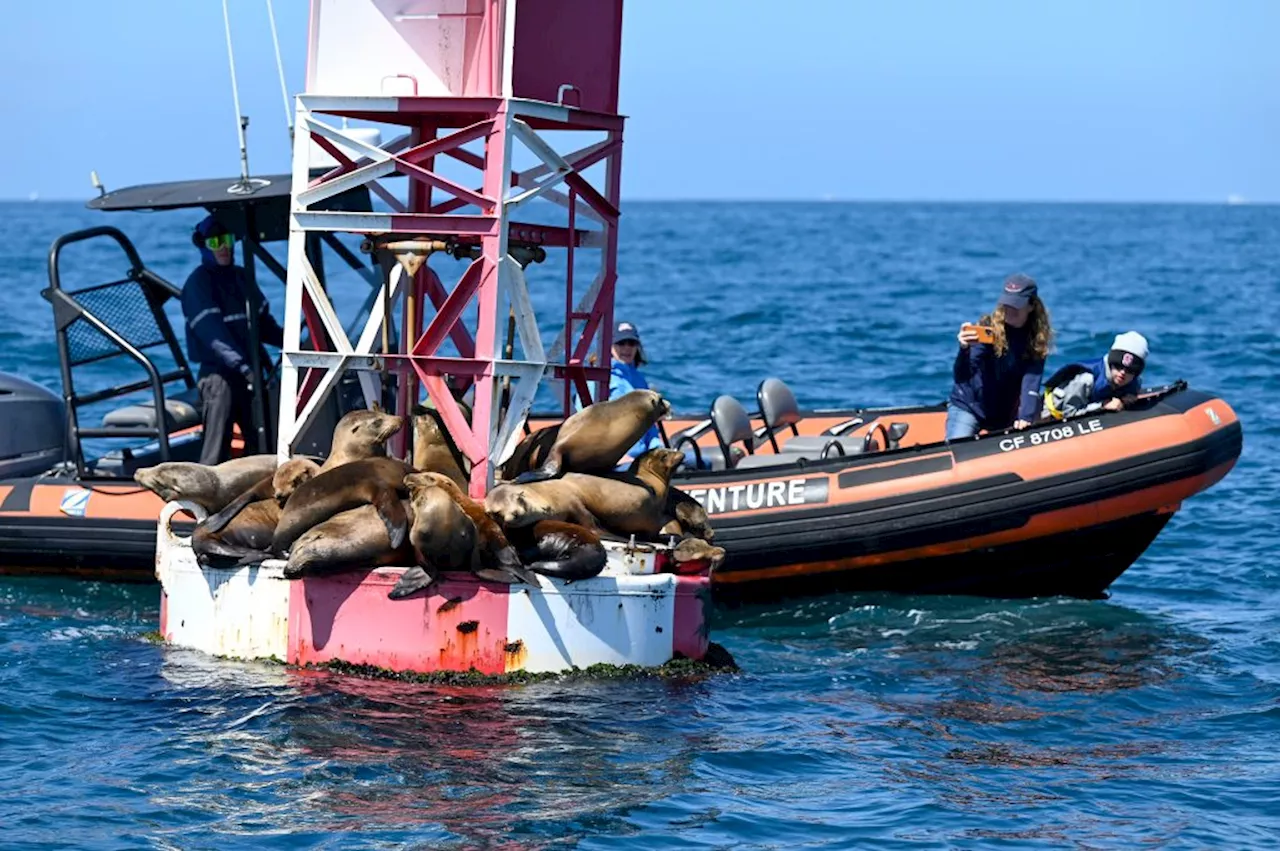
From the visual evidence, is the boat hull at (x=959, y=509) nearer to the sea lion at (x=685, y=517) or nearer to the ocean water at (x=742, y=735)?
the ocean water at (x=742, y=735)

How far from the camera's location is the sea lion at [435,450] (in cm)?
1030

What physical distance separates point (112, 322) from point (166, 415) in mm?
871

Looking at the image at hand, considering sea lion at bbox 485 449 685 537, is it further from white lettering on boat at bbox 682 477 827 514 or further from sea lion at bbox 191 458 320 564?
white lettering on boat at bbox 682 477 827 514

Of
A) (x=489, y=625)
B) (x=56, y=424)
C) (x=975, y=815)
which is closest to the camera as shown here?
(x=975, y=815)

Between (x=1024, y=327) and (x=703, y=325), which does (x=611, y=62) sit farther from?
(x=703, y=325)

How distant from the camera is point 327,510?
982cm

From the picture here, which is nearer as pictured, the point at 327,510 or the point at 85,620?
the point at 327,510

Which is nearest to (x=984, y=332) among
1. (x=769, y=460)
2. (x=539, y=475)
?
(x=769, y=460)

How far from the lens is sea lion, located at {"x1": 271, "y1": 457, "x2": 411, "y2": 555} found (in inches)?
385

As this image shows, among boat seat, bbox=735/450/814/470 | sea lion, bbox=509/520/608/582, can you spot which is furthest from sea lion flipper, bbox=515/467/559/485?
boat seat, bbox=735/450/814/470

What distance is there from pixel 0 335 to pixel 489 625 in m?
22.6

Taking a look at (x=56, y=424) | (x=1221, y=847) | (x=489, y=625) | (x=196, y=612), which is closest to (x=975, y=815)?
(x=1221, y=847)

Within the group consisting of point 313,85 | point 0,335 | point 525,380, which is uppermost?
point 313,85

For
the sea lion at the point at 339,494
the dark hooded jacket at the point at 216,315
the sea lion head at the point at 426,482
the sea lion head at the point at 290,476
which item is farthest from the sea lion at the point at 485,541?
the dark hooded jacket at the point at 216,315
